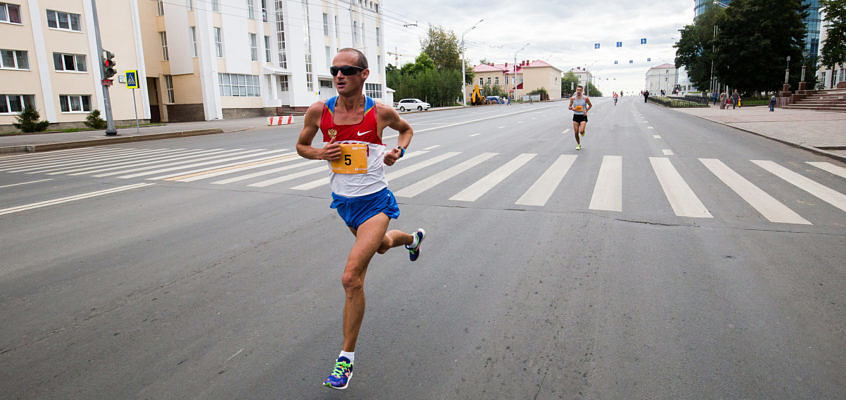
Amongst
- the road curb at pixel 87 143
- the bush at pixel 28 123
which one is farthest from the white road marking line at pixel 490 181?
the bush at pixel 28 123

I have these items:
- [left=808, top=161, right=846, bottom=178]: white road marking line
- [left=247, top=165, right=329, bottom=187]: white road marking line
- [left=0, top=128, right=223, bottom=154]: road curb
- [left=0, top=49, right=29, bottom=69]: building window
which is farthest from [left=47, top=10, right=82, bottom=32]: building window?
[left=808, top=161, right=846, bottom=178]: white road marking line

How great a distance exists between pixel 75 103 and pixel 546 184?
115ft

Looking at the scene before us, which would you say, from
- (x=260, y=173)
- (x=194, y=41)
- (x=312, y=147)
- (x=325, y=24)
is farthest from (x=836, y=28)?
(x=194, y=41)

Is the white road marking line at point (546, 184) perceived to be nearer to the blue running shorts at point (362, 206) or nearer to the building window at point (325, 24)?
the blue running shorts at point (362, 206)

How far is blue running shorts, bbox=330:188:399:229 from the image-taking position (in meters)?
3.34

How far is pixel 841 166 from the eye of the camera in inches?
413

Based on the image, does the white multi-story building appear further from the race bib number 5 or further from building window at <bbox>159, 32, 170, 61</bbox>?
the race bib number 5

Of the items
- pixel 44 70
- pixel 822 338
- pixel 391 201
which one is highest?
pixel 44 70

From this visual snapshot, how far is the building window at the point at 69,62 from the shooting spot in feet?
104

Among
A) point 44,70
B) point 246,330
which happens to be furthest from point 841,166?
point 44,70

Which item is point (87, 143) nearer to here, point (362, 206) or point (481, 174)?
point (481, 174)

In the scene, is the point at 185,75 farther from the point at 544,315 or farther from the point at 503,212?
the point at 544,315

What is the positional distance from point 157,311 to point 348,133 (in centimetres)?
200

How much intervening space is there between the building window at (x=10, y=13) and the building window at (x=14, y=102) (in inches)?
168
